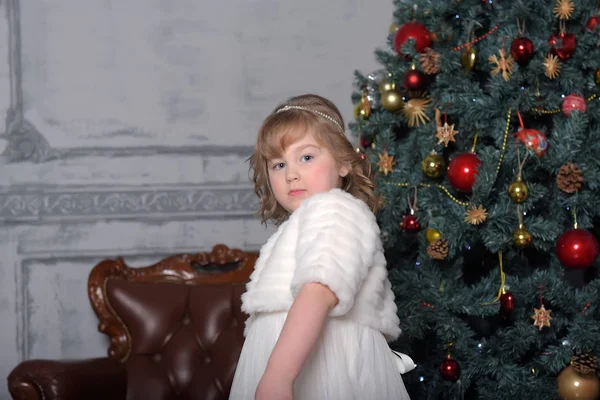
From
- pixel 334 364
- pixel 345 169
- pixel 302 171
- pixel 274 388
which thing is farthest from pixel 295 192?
pixel 274 388

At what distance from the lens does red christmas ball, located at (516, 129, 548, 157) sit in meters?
2.40

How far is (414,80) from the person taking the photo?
2631 millimetres

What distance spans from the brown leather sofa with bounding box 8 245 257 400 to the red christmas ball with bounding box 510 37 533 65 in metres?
1.61

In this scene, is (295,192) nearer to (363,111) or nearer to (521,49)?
(521,49)

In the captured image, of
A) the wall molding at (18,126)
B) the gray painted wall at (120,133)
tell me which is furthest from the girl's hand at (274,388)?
the wall molding at (18,126)

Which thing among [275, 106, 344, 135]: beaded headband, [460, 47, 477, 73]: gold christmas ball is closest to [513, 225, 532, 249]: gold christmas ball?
[460, 47, 477, 73]: gold christmas ball

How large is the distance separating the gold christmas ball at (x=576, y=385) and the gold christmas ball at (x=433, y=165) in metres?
0.78

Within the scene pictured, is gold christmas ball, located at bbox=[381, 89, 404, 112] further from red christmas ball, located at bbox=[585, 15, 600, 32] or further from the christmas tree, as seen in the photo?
red christmas ball, located at bbox=[585, 15, 600, 32]

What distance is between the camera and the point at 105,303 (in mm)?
3420

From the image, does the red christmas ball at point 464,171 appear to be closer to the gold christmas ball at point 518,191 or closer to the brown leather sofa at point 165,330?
the gold christmas ball at point 518,191

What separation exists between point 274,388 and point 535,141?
1407 mm

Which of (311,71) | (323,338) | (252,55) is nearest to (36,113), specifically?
(252,55)

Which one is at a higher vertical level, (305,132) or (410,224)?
(305,132)

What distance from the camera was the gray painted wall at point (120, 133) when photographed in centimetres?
358
